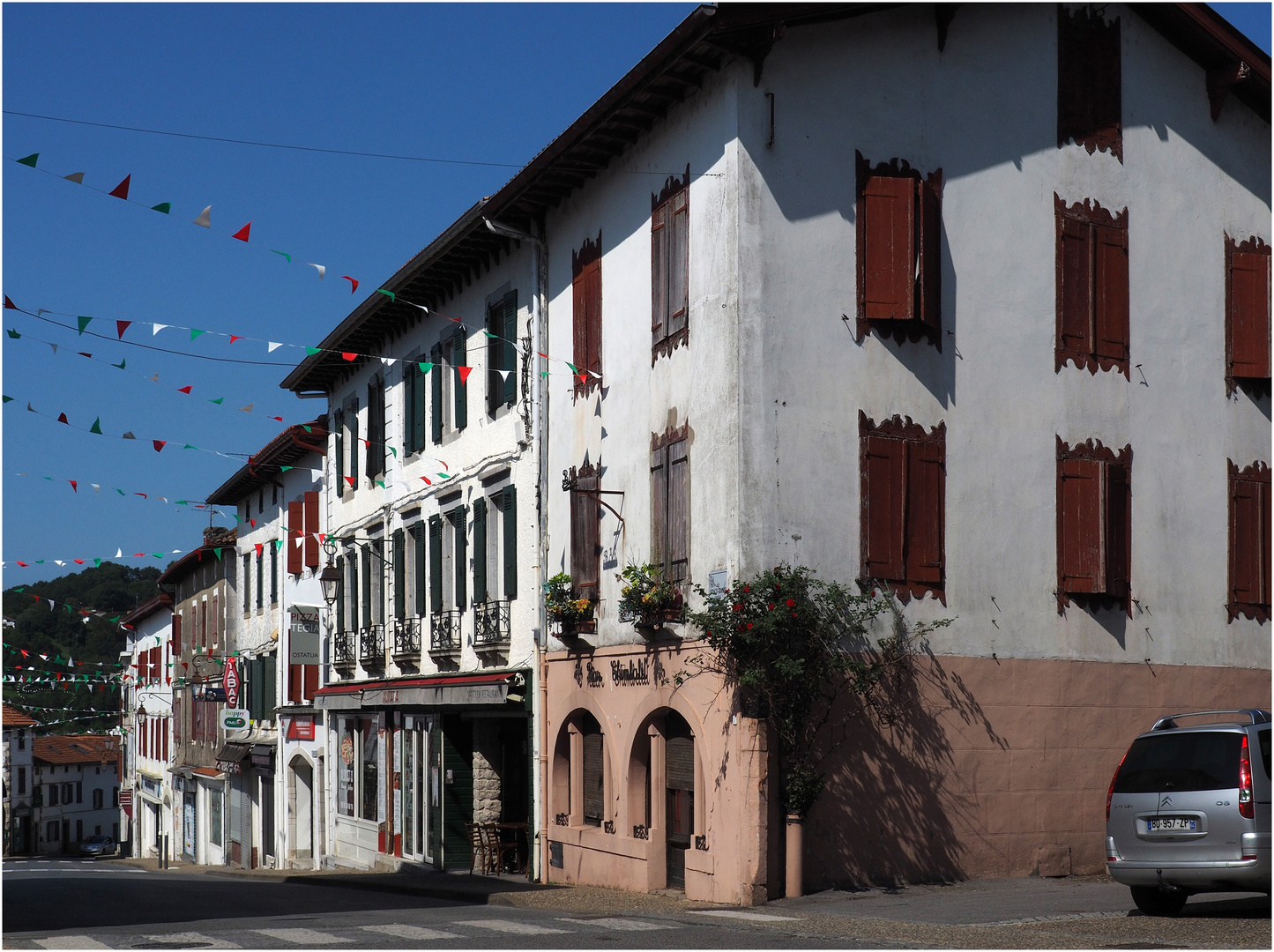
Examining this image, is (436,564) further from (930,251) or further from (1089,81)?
(1089,81)

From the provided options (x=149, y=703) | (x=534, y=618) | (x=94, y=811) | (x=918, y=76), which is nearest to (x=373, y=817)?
(x=534, y=618)

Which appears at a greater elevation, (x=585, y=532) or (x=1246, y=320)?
(x=1246, y=320)

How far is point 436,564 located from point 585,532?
632cm

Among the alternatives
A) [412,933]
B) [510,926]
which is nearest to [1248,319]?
[510,926]

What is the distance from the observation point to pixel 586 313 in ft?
65.8

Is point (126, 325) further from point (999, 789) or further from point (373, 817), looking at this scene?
point (373, 817)

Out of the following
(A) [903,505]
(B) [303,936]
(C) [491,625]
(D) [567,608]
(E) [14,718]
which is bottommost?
(E) [14,718]

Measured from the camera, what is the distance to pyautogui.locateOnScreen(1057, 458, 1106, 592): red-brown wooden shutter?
57.3 feet

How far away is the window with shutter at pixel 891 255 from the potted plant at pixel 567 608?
5.17 m

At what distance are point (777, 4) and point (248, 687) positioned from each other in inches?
1115

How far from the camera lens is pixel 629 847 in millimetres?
17891

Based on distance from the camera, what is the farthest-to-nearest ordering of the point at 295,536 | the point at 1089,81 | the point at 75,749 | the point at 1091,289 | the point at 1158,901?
1. the point at 75,749
2. the point at 295,536
3. the point at 1089,81
4. the point at 1091,289
5. the point at 1158,901

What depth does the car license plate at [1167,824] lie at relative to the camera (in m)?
12.1

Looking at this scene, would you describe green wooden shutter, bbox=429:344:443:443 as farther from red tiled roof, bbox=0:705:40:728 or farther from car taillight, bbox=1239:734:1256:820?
red tiled roof, bbox=0:705:40:728
